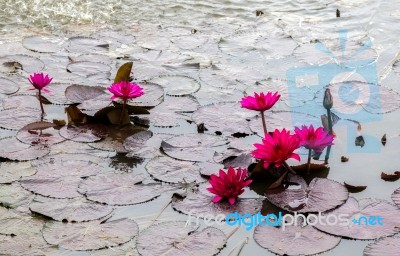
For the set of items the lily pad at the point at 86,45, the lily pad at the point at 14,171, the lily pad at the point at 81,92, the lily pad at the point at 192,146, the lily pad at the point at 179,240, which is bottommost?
the lily pad at the point at 179,240

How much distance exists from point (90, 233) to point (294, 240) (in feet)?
2.02

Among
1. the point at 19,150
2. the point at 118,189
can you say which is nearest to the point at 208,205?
the point at 118,189

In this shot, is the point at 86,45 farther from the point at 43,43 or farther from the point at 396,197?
the point at 396,197

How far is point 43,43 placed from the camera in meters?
3.57

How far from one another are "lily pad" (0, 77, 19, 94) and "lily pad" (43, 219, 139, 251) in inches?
42.5

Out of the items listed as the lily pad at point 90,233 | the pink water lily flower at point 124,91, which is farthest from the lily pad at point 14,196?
the pink water lily flower at point 124,91

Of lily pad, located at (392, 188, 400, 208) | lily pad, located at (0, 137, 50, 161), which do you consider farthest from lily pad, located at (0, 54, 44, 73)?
lily pad, located at (392, 188, 400, 208)

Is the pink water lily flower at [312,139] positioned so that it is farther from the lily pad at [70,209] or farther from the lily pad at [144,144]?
the lily pad at [70,209]

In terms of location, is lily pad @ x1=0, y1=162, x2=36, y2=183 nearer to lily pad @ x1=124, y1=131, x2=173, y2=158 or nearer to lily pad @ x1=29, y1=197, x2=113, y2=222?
lily pad @ x1=29, y1=197, x2=113, y2=222

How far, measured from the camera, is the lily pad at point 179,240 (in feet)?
6.55

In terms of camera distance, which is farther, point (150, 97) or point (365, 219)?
point (150, 97)

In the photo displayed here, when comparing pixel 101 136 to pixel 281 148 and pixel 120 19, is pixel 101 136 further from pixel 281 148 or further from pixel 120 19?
pixel 120 19

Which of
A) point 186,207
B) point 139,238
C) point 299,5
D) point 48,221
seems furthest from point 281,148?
point 299,5

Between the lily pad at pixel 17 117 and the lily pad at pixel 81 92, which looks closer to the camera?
the lily pad at pixel 17 117
